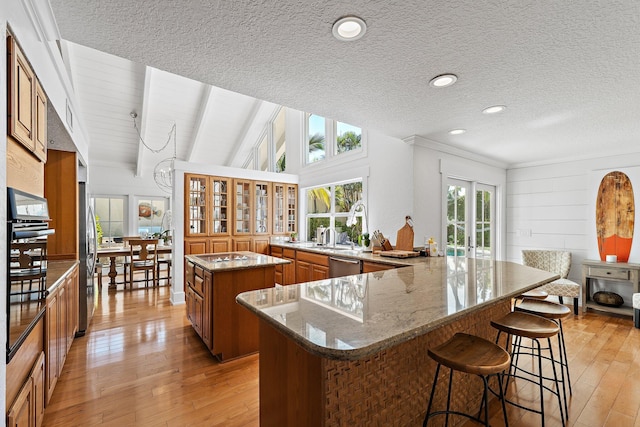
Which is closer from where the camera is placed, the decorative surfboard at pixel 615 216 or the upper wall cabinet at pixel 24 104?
the upper wall cabinet at pixel 24 104

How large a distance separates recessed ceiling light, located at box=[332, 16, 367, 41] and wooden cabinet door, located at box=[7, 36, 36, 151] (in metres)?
1.45

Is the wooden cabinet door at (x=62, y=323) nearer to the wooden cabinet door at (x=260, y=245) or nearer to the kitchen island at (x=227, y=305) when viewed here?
the kitchen island at (x=227, y=305)

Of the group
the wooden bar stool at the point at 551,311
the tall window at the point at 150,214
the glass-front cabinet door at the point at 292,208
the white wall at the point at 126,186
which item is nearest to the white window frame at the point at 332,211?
the glass-front cabinet door at the point at 292,208

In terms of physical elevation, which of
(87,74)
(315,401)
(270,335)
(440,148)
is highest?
(87,74)

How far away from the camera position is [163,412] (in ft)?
6.36

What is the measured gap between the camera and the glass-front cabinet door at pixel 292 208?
241 inches

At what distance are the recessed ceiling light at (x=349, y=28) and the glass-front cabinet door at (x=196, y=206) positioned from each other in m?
4.00

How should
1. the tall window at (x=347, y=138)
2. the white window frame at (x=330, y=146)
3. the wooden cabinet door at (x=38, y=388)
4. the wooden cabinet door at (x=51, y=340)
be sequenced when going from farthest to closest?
1. the tall window at (x=347, y=138)
2. the white window frame at (x=330, y=146)
3. the wooden cabinet door at (x=51, y=340)
4. the wooden cabinet door at (x=38, y=388)

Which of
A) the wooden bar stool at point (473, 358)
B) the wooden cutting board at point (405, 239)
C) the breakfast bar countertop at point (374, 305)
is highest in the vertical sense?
the wooden cutting board at point (405, 239)

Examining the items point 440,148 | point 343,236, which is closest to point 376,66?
point 440,148

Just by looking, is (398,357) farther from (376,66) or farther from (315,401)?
(376,66)

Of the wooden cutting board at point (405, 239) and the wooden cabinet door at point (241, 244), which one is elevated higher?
the wooden cutting board at point (405, 239)

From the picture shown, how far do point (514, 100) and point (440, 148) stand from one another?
1419 millimetres

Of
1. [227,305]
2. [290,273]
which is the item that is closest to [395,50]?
[227,305]
